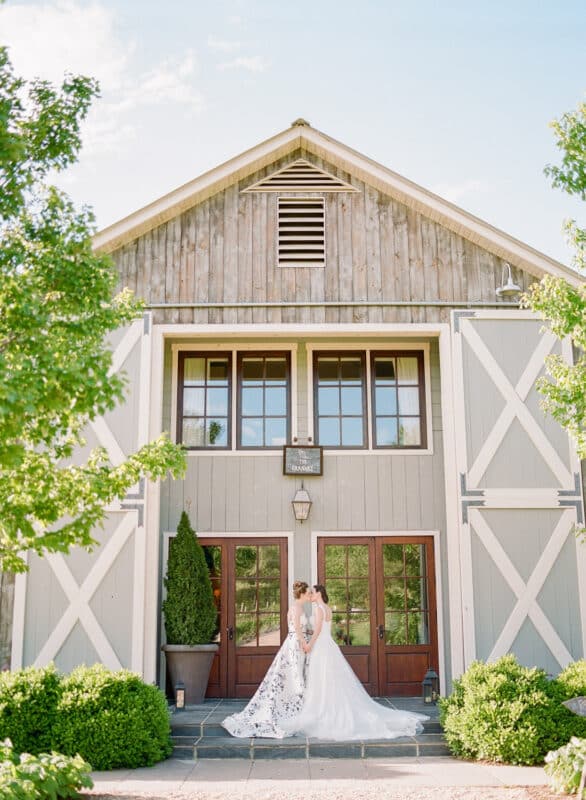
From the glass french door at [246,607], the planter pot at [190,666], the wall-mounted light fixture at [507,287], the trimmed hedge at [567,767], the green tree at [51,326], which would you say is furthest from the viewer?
the glass french door at [246,607]

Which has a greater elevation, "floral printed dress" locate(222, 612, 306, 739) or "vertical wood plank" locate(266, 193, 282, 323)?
"vertical wood plank" locate(266, 193, 282, 323)

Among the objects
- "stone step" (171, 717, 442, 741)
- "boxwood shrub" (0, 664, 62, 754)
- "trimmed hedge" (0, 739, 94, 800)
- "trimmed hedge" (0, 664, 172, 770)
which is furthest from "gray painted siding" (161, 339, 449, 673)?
"trimmed hedge" (0, 739, 94, 800)

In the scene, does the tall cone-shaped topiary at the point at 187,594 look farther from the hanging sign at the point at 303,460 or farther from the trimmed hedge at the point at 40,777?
the trimmed hedge at the point at 40,777

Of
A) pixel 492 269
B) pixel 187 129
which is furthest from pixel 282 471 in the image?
pixel 187 129

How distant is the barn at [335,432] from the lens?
9898 mm

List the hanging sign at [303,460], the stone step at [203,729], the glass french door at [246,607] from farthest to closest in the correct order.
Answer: the hanging sign at [303,460] < the glass french door at [246,607] < the stone step at [203,729]

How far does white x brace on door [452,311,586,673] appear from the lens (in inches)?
385

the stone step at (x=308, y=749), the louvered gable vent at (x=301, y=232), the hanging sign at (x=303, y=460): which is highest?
the louvered gable vent at (x=301, y=232)

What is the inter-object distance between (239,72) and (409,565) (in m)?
6.63

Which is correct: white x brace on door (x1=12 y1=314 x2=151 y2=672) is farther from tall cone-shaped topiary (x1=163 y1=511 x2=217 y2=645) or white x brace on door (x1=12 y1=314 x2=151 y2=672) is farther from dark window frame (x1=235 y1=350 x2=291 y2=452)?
dark window frame (x1=235 y1=350 x2=291 y2=452)

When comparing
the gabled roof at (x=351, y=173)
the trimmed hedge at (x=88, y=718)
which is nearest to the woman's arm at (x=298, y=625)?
the trimmed hedge at (x=88, y=718)

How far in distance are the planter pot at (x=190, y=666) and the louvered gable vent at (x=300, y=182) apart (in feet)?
19.5

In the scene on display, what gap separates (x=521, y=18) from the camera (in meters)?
7.84

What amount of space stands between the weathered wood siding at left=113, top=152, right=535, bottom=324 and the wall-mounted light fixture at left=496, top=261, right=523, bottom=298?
8 centimetres
